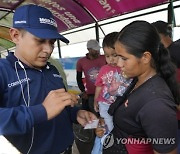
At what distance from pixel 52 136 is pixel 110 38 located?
163 cm

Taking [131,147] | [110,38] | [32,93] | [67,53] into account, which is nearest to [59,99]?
[32,93]

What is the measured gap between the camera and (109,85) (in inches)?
101

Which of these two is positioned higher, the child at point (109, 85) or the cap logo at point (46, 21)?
the cap logo at point (46, 21)

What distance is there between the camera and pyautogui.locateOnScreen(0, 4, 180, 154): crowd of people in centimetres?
137

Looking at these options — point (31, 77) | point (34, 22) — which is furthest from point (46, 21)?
point (31, 77)

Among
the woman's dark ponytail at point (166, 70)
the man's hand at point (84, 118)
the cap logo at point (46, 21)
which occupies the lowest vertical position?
the man's hand at point (84, 118)

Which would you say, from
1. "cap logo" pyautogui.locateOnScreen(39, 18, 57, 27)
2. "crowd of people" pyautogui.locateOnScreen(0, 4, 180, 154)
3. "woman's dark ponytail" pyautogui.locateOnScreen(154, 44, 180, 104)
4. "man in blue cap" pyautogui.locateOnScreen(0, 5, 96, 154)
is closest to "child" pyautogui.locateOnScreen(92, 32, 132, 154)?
"crowd of people" pyautogui.locateOnScreen(0, 4, 180, 154)

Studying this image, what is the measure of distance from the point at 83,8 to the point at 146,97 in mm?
5053

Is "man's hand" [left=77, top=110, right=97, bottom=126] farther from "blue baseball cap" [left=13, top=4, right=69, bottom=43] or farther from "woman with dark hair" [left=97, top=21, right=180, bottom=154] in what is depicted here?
"blue baseball cap" [left=13, top=4, right=69, bottom=43]

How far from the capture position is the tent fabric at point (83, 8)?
5.08 meters

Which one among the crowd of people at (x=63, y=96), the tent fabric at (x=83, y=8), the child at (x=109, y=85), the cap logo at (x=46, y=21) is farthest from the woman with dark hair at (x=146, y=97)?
the tent fabric at (x=83, y=8)

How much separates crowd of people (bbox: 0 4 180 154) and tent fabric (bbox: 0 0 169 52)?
3.09 metres

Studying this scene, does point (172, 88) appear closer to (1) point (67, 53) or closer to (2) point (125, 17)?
(2) point (125, 17)

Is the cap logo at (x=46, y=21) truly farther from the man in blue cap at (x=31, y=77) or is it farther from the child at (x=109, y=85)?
the child at (x=109, y=85)
